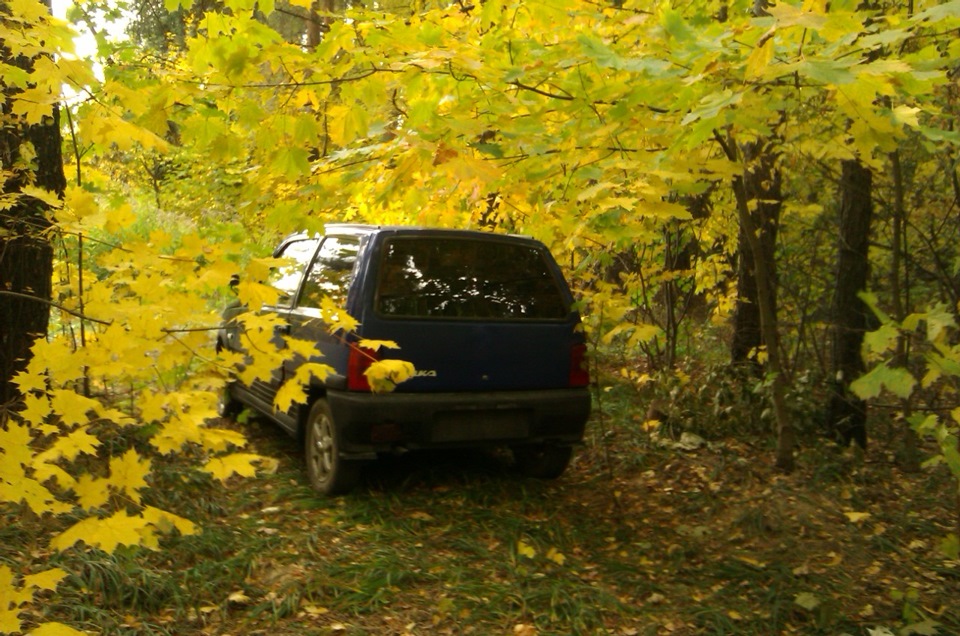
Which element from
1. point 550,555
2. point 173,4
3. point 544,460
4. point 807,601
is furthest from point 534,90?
point 544,460

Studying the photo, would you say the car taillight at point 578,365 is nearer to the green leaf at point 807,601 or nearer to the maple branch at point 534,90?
the green leaf at point 807,601

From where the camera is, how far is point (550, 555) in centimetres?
435

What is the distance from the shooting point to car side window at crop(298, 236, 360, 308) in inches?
194

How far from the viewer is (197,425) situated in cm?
245

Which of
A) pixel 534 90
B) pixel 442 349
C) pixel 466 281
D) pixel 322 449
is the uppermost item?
pixel 534 90

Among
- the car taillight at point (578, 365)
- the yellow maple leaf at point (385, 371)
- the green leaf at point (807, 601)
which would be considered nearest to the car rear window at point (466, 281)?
the car taillight at point (578, 365)

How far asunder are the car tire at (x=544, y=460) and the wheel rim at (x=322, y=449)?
4.24 ft

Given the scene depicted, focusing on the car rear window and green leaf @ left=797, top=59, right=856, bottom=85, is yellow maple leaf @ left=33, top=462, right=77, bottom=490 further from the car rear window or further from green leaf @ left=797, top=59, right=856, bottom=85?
green leaf @ left=797, top=59, right=856, bottom=85

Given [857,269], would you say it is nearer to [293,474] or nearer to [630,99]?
[630,99]

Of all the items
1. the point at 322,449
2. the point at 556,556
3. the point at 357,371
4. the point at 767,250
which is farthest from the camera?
the point at 767,250

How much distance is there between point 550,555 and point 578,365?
4.38 ft

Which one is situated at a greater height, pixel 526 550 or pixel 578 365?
pixel 578 365

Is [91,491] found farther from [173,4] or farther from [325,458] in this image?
[325,458]

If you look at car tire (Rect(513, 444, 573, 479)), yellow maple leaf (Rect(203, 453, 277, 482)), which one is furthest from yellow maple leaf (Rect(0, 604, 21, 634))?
car tire (Rect(513, 444, 573, 479))
